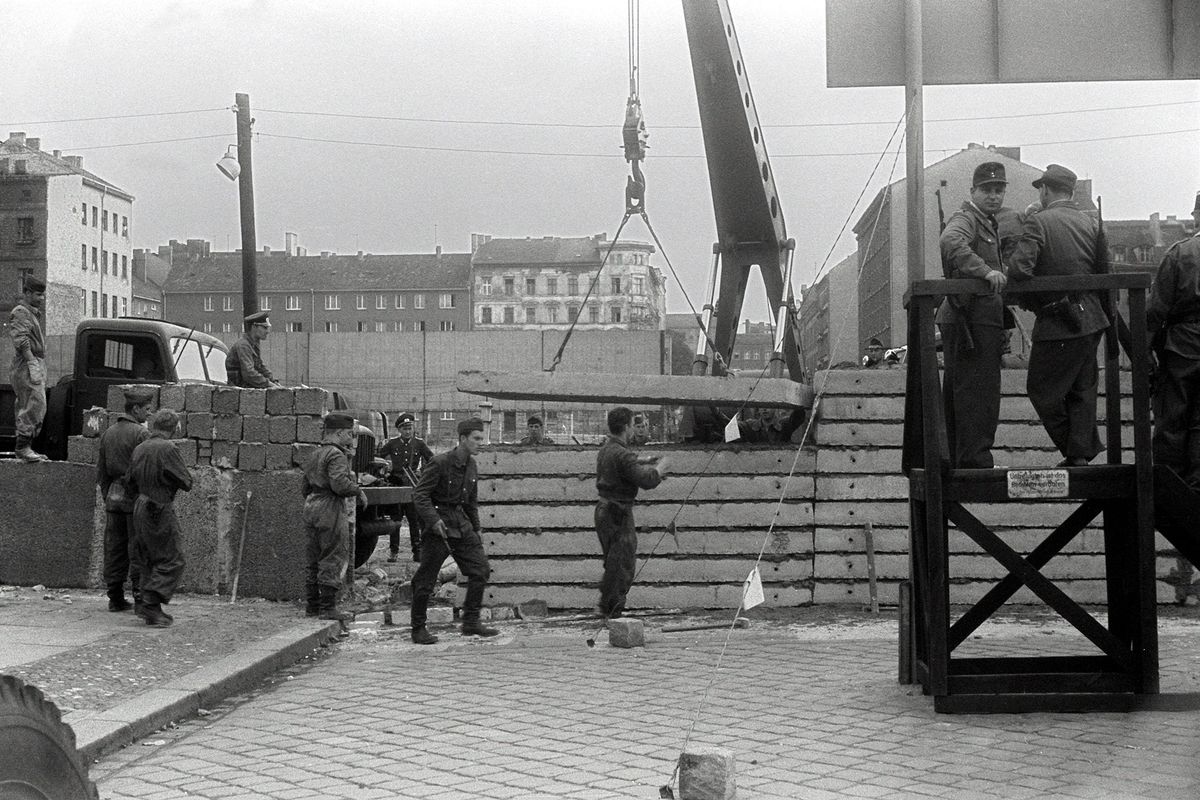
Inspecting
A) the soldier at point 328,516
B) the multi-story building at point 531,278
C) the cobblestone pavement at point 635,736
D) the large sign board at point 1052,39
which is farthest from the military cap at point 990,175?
the multi-story building at point 531,278

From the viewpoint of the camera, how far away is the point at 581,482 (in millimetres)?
11914

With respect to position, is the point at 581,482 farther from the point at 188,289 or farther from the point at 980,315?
the point at 188,289

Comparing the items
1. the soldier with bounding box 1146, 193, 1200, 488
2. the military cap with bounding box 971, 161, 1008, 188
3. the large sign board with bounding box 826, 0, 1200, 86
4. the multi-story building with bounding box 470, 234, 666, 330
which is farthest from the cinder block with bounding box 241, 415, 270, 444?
the multi-story building with bounding box 470, 234, 666, 330

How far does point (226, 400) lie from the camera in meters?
13.0

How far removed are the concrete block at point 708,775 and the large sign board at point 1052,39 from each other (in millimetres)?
5040

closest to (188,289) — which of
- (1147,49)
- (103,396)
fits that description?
(103,396)

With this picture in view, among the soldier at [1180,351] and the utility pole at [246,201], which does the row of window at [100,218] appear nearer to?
the utility pole at [246,201]

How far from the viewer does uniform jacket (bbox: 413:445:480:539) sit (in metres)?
10.7

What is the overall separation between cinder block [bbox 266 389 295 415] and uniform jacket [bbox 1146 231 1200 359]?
7893 mm

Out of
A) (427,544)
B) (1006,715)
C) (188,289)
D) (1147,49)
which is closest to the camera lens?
(1006,715)

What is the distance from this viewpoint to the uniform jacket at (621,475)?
1083cm

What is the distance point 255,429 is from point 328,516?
6.08 ft

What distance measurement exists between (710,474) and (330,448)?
3.34m

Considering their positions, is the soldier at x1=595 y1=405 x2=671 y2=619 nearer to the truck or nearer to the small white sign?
the small white sign
